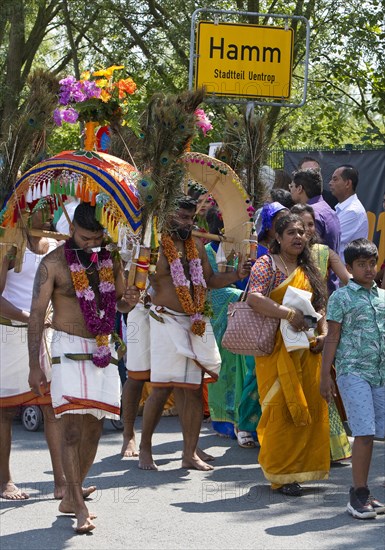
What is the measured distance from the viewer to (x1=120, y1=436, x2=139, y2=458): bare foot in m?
9.24

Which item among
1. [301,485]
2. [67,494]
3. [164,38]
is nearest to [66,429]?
[67,494]

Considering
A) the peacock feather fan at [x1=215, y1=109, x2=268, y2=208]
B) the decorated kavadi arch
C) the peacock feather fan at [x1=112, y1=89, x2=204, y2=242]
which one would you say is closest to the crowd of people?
the decorated kavadi arch

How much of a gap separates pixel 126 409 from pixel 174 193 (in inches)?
114

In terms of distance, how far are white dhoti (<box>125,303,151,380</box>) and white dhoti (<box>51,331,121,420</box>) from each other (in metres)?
2.21

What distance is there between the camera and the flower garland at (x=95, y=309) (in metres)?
6.93

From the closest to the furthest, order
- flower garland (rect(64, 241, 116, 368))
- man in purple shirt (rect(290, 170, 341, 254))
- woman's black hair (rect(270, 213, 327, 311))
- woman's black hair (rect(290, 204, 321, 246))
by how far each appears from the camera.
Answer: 1. flower garland (rect(64, 241, 116, 368))
2. woman's black hair (rect(270, 213, 327, 311))
3. woman's black hair (rect(290, 204, 321, 246))
4. man in purple shirt (rect(290, 170, 341, 254))

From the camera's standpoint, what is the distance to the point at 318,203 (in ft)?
30.9

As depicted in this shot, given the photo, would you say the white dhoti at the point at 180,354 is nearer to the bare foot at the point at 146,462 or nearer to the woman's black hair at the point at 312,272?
the bare foot at the point at 146,462

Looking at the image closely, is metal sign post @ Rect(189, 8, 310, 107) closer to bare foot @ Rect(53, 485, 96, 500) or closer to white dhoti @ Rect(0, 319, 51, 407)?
white dhoti @ Rect(0, 319, 51, 407)

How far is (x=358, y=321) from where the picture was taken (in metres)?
7.34

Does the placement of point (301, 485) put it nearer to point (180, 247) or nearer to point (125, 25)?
point (180, 247)

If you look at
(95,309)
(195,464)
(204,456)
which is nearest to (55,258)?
(95,309)

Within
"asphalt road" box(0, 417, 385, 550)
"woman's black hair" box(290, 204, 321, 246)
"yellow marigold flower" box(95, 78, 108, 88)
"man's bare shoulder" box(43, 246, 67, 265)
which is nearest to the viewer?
"asphalt road" box(0, 417, 385, 550)

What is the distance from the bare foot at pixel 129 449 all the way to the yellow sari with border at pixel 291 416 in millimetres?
1559
